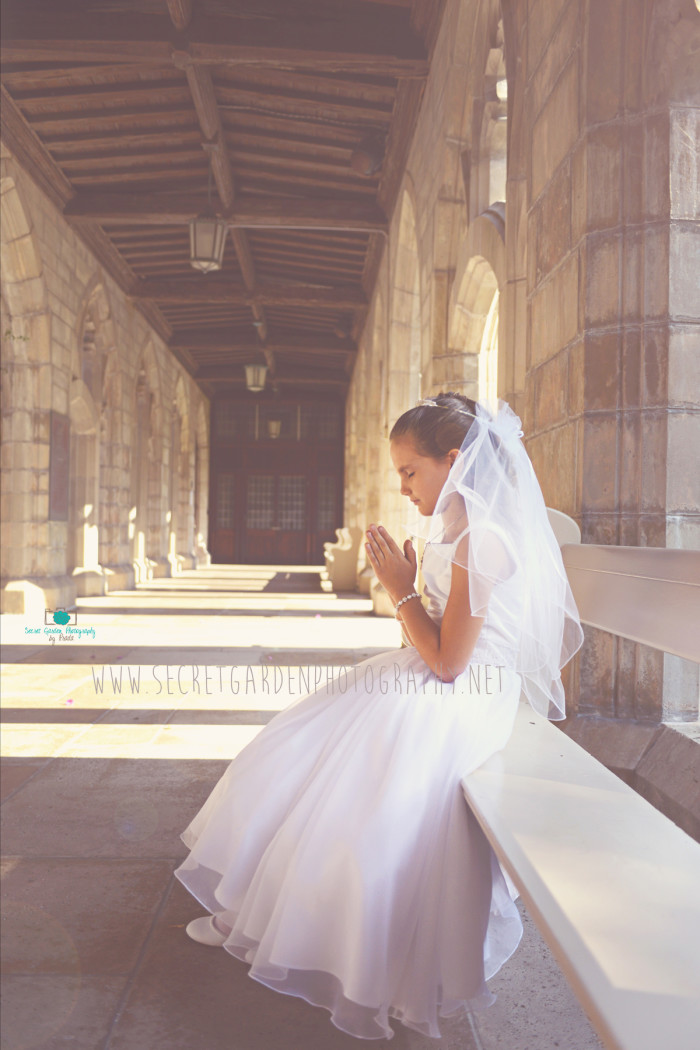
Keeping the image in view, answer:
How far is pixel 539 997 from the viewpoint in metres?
1.76

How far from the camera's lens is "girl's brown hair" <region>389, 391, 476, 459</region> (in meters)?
1.95

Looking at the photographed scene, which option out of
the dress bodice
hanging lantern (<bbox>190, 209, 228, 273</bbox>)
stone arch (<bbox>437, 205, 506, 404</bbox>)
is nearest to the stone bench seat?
the dress bodice

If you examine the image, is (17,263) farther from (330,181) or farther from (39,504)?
(330,181)

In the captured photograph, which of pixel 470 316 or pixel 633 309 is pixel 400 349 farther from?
pixel 633 309

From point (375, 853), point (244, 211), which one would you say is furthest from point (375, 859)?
point (244, 211)

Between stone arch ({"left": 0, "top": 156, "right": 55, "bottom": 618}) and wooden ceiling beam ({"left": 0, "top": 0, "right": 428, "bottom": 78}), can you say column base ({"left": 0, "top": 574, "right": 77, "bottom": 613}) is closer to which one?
stone arch ({"left": 0, "top": 156, "right": 55, "bottom": 618})

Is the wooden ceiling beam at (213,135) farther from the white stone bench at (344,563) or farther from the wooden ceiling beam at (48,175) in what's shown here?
the white stone bench at (344,563)

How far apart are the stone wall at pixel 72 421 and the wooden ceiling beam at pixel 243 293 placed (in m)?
0.50

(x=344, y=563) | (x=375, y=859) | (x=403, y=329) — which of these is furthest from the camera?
(x=344, y=563)

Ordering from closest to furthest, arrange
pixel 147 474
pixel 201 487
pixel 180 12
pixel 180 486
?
pixel 180 12
pixel 147 474
pixel 180 486
pixel 201 487

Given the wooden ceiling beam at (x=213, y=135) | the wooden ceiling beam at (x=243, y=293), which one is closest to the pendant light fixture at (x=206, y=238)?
the wooden ceiling beam at (x=213, y=135)

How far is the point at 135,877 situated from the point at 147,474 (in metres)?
13.6

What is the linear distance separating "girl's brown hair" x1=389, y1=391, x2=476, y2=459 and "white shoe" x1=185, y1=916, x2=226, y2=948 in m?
1.21

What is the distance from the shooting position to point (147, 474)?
15.4m
